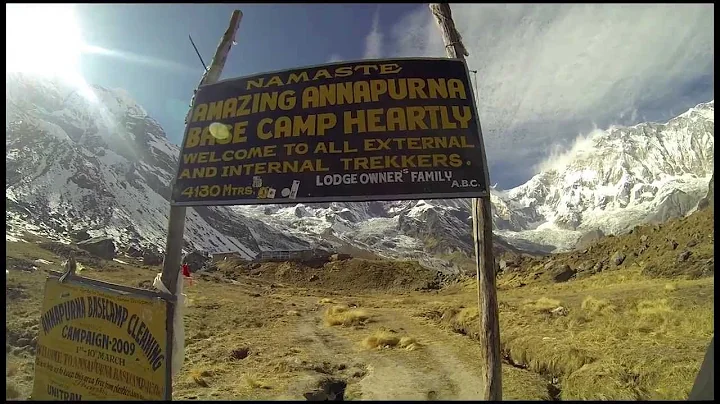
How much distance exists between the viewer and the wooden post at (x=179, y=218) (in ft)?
18.6

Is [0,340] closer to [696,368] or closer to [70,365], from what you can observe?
[70,365]

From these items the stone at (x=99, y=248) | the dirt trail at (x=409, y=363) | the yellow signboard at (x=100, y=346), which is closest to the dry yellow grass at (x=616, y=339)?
the dirt trail at (x=409, y=363)

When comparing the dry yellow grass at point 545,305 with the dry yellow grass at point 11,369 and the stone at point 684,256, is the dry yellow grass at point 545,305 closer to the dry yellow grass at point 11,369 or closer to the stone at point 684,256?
the stone at point 684,256

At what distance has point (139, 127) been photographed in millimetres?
164000

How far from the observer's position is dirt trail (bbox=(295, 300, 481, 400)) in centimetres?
938

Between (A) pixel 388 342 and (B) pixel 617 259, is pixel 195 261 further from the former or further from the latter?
(B) pixel 617 259

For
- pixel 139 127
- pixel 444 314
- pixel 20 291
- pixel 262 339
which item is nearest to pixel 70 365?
pixel 262 339

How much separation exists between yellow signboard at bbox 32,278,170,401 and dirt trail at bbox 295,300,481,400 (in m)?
5.34

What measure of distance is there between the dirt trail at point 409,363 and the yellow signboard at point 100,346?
17.5ft

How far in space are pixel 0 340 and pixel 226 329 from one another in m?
11.2

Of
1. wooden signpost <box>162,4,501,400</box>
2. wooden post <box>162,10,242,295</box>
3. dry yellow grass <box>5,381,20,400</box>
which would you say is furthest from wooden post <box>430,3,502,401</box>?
dry yellow grass <box>5,381,20,400</box>

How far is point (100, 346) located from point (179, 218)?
1979 mm

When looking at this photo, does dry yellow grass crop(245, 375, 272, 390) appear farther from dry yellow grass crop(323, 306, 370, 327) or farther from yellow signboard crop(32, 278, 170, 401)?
dry yellow grass crop(323, 306, 370, 327)

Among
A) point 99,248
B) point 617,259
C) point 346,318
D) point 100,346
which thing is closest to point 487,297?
point 100,346
